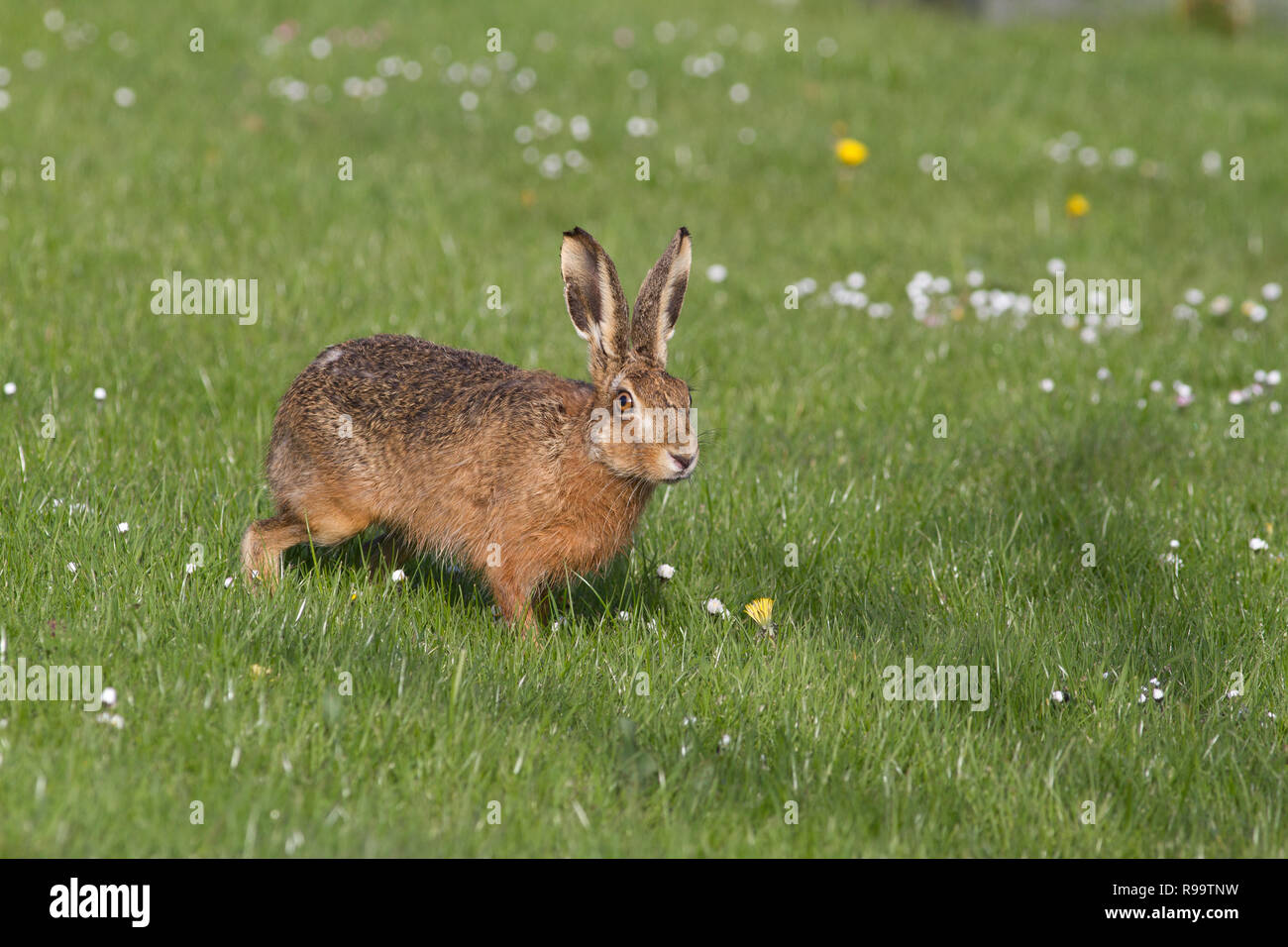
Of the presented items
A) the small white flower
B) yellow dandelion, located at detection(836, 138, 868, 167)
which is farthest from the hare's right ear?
the small white flower

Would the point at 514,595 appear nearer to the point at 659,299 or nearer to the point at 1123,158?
the point at 659,299

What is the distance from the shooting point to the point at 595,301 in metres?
4.78

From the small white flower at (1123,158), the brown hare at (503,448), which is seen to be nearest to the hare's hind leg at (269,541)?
the brown hare at (503,448)

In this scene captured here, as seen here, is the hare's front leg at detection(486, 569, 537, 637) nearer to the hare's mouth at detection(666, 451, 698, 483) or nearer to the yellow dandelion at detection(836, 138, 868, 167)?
the hare's mouth at detection(666, 451, 698, 483)

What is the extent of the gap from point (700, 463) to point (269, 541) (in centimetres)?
202

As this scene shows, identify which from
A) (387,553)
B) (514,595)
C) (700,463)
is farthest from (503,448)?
(700,463)

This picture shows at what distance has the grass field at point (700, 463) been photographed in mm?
3820

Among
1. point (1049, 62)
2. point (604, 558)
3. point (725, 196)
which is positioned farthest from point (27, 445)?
point (1049, 62)

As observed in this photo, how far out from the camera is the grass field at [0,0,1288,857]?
382 centimetres

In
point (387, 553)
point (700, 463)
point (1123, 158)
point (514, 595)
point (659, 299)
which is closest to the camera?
point (659, 299)

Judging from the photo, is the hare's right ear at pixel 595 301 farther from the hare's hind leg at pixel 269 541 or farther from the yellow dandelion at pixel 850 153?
the yellow dandelion at pixel 850 153

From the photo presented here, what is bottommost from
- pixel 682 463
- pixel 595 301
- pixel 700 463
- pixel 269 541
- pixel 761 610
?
pixel 761 610

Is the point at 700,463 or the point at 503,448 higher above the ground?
the point at 503,448

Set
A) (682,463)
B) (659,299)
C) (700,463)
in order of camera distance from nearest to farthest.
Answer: (682,463)
(659,299)
(700,463)
